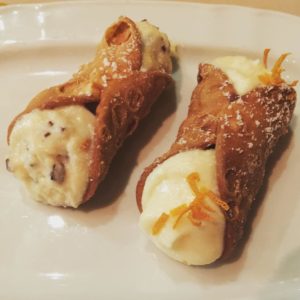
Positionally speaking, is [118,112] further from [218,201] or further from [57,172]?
[218,201]

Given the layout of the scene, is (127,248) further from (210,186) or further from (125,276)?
(210,186)

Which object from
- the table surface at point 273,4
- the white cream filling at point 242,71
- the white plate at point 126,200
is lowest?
the white plate at point 126,200

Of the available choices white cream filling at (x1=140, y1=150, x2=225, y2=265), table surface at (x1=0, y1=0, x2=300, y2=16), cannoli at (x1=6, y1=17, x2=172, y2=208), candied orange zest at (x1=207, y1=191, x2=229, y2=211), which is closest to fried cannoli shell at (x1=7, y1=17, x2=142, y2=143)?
cannoli at (x1=6, y1=17, x2=172, y2=208)

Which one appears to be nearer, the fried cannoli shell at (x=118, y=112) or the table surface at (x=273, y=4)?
the fried cannoli shell at (x=118, y=112)

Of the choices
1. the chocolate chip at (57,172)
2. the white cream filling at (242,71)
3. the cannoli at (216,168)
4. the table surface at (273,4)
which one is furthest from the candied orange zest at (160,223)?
the table surface at (273,4)

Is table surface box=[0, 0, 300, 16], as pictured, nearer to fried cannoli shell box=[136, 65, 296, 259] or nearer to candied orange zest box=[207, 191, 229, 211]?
fried cannoli shell box=[136, 65, 296, 259]

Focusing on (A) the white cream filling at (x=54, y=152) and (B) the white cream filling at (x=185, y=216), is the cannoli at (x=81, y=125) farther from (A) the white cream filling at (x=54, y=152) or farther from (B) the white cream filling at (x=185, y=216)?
(B) the white cream filling at (x=185, y=216)

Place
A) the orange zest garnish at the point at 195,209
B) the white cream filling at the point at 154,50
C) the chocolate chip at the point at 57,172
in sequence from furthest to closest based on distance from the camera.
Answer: the white cream filling at the point at 154,50
the chocolate chip at the point at 57,172
the orange zest garnish at the point at 195,209
